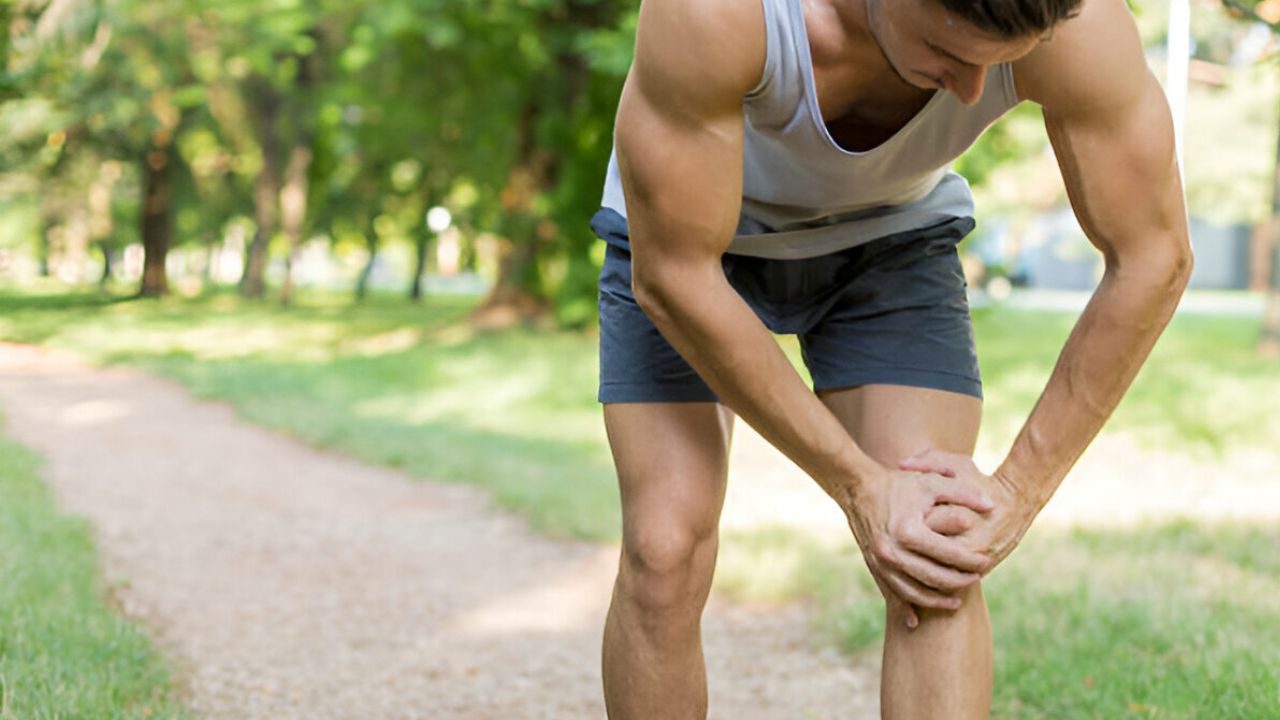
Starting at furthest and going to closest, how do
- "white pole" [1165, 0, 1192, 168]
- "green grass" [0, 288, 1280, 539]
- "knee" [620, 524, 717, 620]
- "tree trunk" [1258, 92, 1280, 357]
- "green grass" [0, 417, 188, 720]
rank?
"tree trunk" [1258, 92, 1280, 357]
"green grass" [0, 288, 1280, 539]
"white pole" [1165, 0, 1192, 168]
"green grass" [0, 417, 188, 720]
"knee" [620, 524, 717, 620]

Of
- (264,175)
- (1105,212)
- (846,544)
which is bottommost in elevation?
(264,175)

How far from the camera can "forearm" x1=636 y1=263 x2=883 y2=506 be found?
1.90 meters

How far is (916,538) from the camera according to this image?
1.91 metres

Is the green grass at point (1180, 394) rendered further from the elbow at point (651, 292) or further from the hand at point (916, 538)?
the elbow at point (651, 292)

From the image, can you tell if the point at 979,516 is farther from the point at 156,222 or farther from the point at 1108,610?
the point at 156,222

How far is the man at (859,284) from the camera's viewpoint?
1750mm

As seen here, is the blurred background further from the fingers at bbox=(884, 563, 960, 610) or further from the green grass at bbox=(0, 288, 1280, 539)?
the fingers at bbox=(884, 563, 960, 610)

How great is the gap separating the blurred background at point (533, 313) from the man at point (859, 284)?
1347 millimetres

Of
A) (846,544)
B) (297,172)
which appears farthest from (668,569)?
(297,172)

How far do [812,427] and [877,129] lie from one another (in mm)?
471

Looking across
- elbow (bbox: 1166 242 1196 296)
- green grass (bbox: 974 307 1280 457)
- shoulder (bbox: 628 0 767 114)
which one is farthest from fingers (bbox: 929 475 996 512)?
green grass (bbox: 974 307 1280 457)

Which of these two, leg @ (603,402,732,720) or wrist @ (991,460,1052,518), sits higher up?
wrist @ (991,460,1052,518)

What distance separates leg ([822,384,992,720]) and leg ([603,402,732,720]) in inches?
11.6

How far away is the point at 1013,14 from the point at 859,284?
0.77 metres
